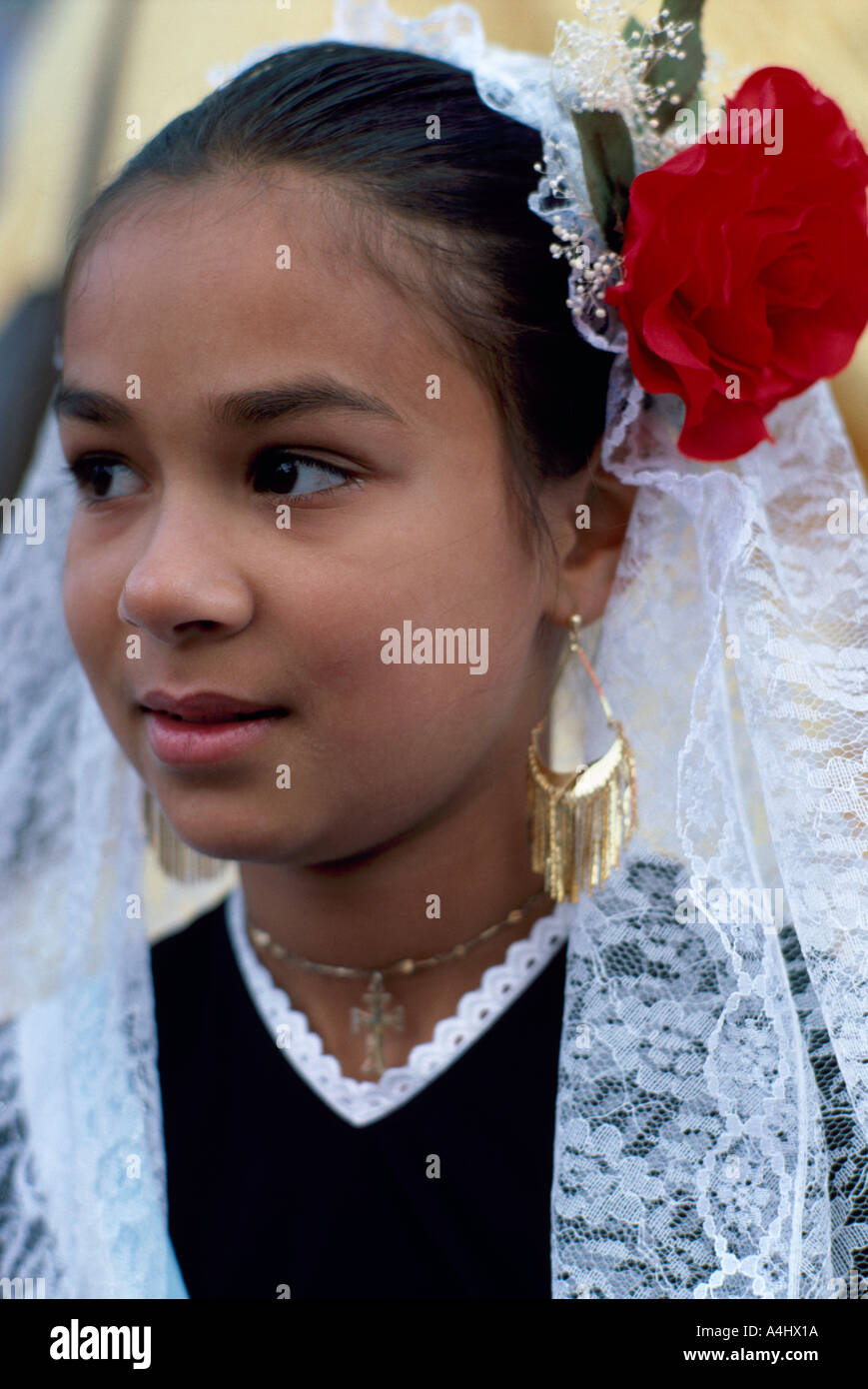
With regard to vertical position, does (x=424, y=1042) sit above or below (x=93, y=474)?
below

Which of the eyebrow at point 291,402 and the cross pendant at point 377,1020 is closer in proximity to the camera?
the eyebrow at point 291,402

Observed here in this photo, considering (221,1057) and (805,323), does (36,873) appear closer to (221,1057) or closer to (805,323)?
(221,1057)

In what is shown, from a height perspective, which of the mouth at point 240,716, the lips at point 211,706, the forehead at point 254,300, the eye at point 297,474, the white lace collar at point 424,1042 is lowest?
the white lace collar at point 424,1042

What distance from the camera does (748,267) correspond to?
99 centimetres

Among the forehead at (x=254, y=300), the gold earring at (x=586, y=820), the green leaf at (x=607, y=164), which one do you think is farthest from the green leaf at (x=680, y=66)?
the gold earring at (x=586, y=820)

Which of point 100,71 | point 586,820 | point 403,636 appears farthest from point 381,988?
point 100,71

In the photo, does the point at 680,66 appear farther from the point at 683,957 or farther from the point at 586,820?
the point at 683,957

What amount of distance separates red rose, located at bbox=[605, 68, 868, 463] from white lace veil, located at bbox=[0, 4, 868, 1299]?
0.20ft

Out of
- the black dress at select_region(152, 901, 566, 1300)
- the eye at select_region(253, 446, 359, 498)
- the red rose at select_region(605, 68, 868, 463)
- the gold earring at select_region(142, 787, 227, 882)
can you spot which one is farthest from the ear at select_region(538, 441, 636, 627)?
the gold earring at select_region(142, 787, 227, 882)

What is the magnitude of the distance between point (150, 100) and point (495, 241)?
92 centimetres

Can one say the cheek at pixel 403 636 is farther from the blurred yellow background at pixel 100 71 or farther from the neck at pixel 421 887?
the blurred yellow background at pixel 100 71

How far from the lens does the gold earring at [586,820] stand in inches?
42.5

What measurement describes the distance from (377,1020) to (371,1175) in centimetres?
14

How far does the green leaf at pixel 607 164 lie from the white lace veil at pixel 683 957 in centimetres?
2
